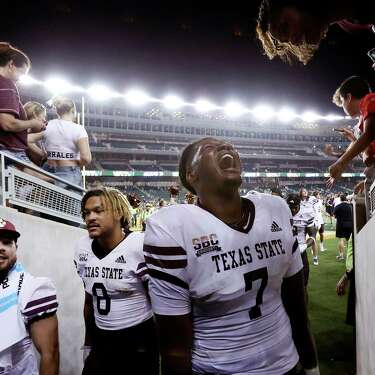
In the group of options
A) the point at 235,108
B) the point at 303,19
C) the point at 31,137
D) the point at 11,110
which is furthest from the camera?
the point at 235,108

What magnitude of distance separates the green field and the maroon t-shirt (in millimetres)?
4058

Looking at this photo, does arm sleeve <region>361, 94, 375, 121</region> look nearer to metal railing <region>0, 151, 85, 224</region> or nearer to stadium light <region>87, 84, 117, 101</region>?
metal railing <region>0, 151, 85, 224</region>

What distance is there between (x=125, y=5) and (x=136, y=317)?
104 inches

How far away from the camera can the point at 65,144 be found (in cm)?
450

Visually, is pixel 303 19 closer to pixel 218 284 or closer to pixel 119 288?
pixel 218 284

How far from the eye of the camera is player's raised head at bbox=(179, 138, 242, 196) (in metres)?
1.42

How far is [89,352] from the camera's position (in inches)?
111

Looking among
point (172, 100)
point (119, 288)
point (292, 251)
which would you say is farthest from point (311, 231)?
point (292, 251)

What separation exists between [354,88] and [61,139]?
11.3 feet

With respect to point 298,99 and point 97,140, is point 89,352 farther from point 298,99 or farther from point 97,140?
point 97,140

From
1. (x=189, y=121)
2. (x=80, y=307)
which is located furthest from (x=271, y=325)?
(x=189, y=121)

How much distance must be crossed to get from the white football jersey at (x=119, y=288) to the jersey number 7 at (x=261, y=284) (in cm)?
149

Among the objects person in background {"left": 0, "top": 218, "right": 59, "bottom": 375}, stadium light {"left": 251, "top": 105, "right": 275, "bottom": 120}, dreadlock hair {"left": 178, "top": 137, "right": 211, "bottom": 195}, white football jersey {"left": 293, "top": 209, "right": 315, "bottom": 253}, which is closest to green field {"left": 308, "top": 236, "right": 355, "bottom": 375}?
white football jersey {"left": 293, "top": 209, "right": 315, "bottom": 253}

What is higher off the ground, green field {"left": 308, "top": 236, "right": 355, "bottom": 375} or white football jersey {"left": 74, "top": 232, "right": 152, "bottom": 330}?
white football jersey {"left": 74, "top": 232, "right": 152, "bottom": 330}
